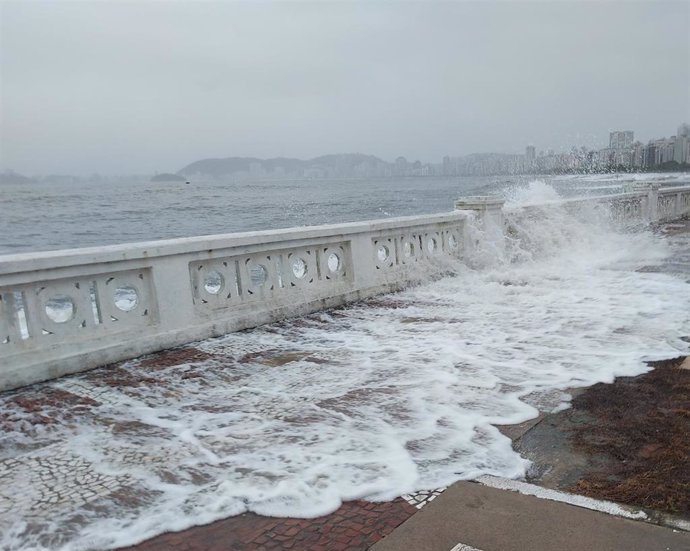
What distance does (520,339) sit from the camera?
6238 mm

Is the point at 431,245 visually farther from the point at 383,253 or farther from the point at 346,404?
the point at 346,404

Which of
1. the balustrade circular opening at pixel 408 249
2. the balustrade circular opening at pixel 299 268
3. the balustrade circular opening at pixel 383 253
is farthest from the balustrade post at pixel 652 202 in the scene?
the balustrade circular opening at pixel 299 268

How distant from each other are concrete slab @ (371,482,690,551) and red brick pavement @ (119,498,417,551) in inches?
4.8

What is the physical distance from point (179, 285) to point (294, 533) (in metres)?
3.93

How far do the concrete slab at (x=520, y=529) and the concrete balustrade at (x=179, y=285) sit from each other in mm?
3854

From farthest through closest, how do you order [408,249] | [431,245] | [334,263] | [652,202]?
[652,202] → [431,245] → [408,249] → [334,263]

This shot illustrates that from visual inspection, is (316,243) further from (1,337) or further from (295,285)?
(1,337)

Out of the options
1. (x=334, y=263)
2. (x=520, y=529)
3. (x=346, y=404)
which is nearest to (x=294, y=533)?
(x=520, y=529)

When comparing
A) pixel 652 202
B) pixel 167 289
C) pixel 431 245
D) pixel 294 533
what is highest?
pixel 167 289

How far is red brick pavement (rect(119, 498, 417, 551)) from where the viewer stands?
2.77 metres

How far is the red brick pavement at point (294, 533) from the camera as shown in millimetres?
2773

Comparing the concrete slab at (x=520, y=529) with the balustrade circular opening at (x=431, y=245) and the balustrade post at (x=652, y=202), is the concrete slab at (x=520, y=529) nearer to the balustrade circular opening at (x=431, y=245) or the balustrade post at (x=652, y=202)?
the balustrade circular opening at (x=431, y=245)

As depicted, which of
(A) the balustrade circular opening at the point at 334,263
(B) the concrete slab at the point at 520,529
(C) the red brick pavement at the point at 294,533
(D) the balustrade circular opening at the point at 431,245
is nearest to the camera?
(B) the concrete slab at the point at 520,529

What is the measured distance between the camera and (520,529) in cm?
275
